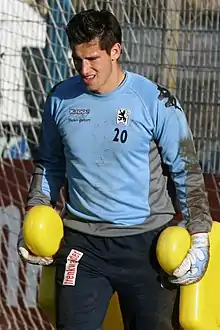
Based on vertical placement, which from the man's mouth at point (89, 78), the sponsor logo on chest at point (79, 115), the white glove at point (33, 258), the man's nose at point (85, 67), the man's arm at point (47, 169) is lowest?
the white glove at point (33, 258)

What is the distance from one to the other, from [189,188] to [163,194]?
0.49ft

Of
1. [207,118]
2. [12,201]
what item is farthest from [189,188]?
[12,201]

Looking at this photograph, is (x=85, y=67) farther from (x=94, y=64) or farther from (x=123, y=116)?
(x=123, y=116)

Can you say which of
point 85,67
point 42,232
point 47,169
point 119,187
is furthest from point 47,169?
point 85,67

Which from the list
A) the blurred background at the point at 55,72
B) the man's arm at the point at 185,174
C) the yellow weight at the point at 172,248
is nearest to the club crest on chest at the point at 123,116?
the man's arm at the point at 185,174

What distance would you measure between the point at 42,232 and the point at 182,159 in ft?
2.14

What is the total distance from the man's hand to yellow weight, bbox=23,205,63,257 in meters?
0.53

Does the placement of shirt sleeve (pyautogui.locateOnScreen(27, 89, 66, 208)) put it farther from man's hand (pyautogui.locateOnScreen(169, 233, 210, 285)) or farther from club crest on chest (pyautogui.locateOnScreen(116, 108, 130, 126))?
man's hand (pyautogui.locateOnScreen(169, 233, 210, 285))

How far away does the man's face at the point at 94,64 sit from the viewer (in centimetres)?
400

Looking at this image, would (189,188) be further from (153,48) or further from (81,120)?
(153,48)

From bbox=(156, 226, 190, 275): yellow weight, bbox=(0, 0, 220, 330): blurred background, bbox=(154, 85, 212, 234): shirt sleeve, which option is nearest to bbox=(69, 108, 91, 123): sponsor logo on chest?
bbox=(154, 85, 212, 234): shirt sleeve

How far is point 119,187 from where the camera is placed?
4066 mm

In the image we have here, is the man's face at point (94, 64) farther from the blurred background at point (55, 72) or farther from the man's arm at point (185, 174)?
the blurred background at point (55, 72)

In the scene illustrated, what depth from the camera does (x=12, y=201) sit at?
668 cm
